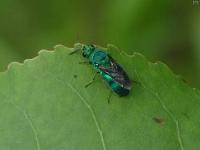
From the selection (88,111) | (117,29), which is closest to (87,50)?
(88,111)

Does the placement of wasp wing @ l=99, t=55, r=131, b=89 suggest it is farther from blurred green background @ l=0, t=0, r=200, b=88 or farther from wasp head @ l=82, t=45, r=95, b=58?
blurred green background @ l=0, t=0, r=200, b=88

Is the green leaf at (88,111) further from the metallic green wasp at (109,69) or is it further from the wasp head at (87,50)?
the wasp head at (87,50)

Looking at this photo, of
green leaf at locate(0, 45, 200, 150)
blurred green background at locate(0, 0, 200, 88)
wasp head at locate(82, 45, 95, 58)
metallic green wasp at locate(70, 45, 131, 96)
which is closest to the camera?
green leaf at locate(0, 45, 200, 150)

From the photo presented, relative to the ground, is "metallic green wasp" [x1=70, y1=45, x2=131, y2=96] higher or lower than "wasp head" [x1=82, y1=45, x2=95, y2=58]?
lower

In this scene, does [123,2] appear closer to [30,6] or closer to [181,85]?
[30,6]

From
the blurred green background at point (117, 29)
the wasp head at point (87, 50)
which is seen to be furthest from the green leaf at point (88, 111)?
the blurred green background at point (117, 29)

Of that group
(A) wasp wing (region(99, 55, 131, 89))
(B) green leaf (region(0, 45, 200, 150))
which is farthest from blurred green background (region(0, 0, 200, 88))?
(B) green leaf (region(0, 45, 200, 150))

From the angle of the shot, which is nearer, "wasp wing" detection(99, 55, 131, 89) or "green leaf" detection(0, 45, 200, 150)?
"green leaf" detection(0, 45, 200, 150)
